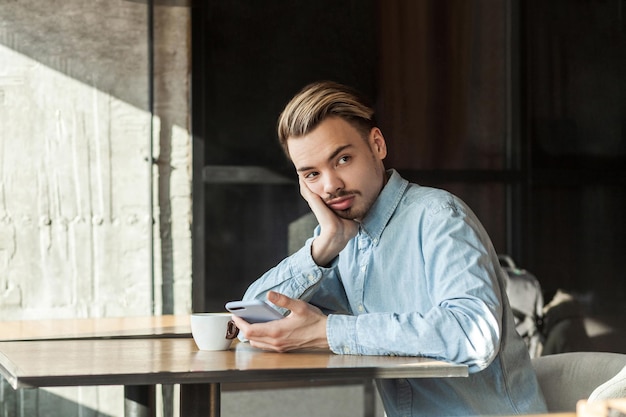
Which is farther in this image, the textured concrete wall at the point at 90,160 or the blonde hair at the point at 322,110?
the textured concrete wall at the point at 90,160

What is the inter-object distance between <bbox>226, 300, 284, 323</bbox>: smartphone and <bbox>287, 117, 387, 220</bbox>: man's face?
341 millimetres

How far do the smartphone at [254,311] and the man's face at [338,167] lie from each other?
0.34m

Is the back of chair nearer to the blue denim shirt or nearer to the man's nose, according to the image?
the blue denim shirt

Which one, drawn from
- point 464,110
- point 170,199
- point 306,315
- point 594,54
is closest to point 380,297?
point 306,315

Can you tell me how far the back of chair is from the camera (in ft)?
7.29

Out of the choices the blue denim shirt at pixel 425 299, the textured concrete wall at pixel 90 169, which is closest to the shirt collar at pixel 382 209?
the blue denim shirt at pixel 425 299

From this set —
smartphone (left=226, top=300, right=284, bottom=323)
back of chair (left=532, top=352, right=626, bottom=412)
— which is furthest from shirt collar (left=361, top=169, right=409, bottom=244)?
back of chair (left=532, top=352, right=626, bottom=412)

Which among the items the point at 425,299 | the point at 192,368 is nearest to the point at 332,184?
the point at 425,299

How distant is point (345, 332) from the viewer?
1948mm

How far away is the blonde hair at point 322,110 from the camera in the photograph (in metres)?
2.26

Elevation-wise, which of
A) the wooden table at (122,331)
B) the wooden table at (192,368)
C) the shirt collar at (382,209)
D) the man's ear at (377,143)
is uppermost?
the man's ear at (377,143)

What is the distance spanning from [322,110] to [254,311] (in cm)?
51

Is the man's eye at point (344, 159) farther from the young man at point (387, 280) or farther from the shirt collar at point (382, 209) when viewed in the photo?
the shirt collar at point (382, 209)

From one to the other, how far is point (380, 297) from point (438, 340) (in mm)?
402
